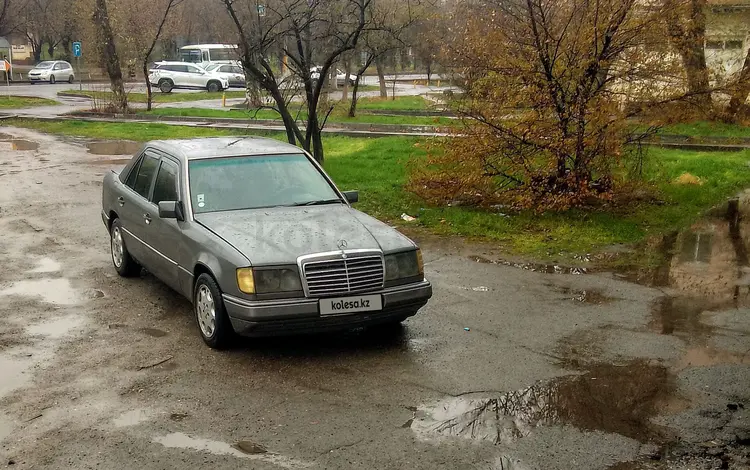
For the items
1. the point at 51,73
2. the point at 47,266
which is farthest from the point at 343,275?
the point at 51,73

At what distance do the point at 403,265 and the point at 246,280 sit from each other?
1276mm

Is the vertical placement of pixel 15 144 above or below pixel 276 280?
above

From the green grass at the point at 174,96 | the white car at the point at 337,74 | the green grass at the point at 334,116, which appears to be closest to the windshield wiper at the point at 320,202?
the white car at the point at 337,74

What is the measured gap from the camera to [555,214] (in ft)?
38.3

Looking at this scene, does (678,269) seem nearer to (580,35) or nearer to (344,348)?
(580,35)

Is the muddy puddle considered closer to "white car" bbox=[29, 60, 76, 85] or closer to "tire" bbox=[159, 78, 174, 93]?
"tire" bbox=[159, 78, 174, 93]

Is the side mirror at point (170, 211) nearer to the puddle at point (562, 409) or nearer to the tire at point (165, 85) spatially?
the puddle at point (562, 409)

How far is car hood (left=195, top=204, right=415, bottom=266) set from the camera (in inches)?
242

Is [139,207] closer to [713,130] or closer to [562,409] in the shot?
[562,409]

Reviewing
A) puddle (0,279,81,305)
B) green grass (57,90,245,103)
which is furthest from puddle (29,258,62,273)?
green grass (57,90,245,103)

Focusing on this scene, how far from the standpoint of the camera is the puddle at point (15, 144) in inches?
805

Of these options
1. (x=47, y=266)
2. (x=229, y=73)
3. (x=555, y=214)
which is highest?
(x=229, y=73)

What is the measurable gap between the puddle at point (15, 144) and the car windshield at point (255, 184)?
14.9m

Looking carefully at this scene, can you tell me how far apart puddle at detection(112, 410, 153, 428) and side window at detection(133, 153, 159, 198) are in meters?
3.18
